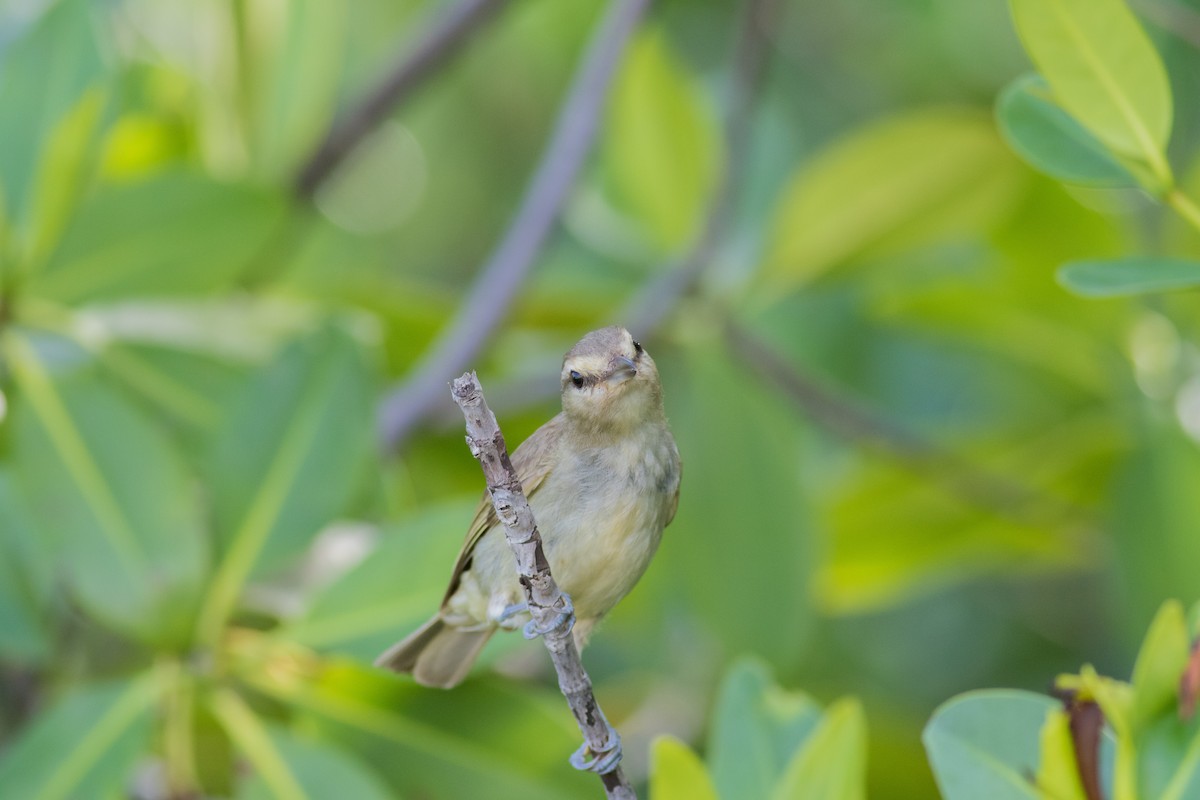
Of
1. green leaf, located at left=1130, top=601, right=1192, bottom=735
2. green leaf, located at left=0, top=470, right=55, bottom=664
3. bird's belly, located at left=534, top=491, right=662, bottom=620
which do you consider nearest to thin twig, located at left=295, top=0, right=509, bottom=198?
green leaf, located at left=0, top=470, right=55, bottom=664

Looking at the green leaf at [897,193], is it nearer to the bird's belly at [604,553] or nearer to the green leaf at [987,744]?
the bird's belly at [604,553]

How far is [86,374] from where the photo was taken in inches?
110

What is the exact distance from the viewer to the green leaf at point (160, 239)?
2945mm

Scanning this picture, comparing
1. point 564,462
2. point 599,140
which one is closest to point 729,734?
point 564,462

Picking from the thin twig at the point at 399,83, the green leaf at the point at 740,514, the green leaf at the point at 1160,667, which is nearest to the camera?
the green leaf at the point at 1160,667

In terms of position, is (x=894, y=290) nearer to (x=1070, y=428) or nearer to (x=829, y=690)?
(x=1070, y=428)

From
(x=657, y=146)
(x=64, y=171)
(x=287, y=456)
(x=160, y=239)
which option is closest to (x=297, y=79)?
(x=160, y=239)

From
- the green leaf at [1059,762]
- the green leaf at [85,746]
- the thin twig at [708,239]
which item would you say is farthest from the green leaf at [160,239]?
the green leaf at [1059,762]

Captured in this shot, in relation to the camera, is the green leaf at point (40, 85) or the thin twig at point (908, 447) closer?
the green leaf at point (40, 85)

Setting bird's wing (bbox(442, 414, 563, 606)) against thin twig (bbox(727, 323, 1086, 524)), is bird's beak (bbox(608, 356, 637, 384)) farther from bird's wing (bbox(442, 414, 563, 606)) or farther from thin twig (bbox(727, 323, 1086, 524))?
thin twig (bbox(727, 323, 1086, 524))

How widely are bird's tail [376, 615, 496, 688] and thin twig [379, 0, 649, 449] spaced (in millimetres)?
980

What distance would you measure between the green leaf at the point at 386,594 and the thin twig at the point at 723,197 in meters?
1.04

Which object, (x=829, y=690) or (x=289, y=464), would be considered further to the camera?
(x=829, y=690)

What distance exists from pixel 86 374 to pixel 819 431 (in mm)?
2341
